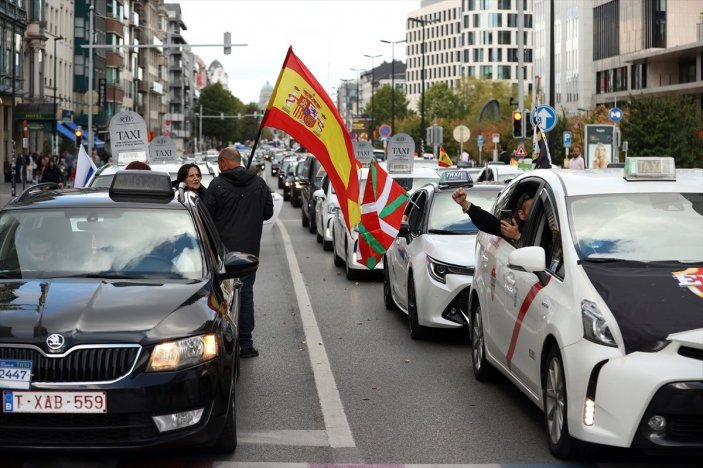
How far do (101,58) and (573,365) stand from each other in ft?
322

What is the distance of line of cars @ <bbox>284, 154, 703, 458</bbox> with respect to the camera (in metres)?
6.42

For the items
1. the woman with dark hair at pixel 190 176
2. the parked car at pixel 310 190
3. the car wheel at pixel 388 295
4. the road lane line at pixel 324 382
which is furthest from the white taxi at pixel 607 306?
the parked car at pixel 310 190

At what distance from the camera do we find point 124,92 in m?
117

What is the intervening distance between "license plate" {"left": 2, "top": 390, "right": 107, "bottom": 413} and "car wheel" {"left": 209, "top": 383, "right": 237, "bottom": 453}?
3.27 feet

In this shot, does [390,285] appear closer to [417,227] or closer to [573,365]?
[417,227]

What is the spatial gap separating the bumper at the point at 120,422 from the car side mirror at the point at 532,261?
2130mm

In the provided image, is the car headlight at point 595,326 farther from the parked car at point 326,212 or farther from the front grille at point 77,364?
the parked car at point 326,212

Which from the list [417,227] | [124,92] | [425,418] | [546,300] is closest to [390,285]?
[417,227]

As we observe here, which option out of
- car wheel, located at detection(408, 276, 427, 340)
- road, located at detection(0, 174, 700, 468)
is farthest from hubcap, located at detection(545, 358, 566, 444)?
car wheel, located at detection(408, 276, 427, 340)

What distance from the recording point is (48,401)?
250 inches

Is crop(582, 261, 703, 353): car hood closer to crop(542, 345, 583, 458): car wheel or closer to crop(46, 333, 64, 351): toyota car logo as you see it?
crop(542, 345, 583, 458): car wheel

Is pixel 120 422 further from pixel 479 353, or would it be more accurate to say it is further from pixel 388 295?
pixel 388 295

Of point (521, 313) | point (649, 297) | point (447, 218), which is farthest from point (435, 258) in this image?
point (649, 297)

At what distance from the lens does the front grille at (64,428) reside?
20.9 feet
